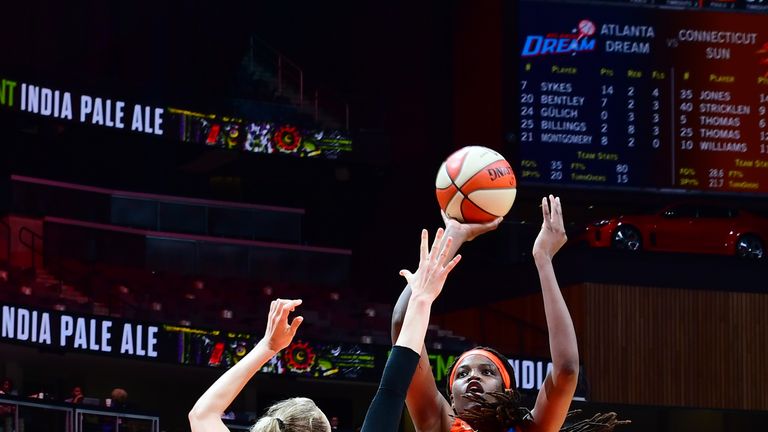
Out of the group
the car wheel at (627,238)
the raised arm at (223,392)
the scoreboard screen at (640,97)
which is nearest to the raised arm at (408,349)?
the raised arm at (223,392)

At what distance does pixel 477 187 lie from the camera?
4699 mm

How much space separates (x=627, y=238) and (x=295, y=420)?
1587cm

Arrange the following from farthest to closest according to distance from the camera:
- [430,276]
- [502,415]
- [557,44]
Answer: [557,44] → [502,415] → [430,276]

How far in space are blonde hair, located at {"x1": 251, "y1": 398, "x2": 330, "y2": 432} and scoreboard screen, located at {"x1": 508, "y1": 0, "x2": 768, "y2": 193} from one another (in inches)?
509

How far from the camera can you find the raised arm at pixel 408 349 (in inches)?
114

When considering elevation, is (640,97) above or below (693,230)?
above

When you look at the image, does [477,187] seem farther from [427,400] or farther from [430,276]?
[430,276]

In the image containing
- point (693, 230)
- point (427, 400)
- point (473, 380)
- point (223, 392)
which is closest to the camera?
point (223, 392)

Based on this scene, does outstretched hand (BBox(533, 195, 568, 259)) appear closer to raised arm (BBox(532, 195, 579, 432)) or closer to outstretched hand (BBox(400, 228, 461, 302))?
raised arm (BBox(532, 195, 579, 432))

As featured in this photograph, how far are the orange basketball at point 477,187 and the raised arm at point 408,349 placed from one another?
1352mm

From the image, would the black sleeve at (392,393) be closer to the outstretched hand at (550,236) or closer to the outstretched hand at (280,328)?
the outstretched hand at (280,328)

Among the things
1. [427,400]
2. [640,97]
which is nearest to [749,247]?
[640,97]

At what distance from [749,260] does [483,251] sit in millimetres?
3564

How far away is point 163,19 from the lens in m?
21.8
